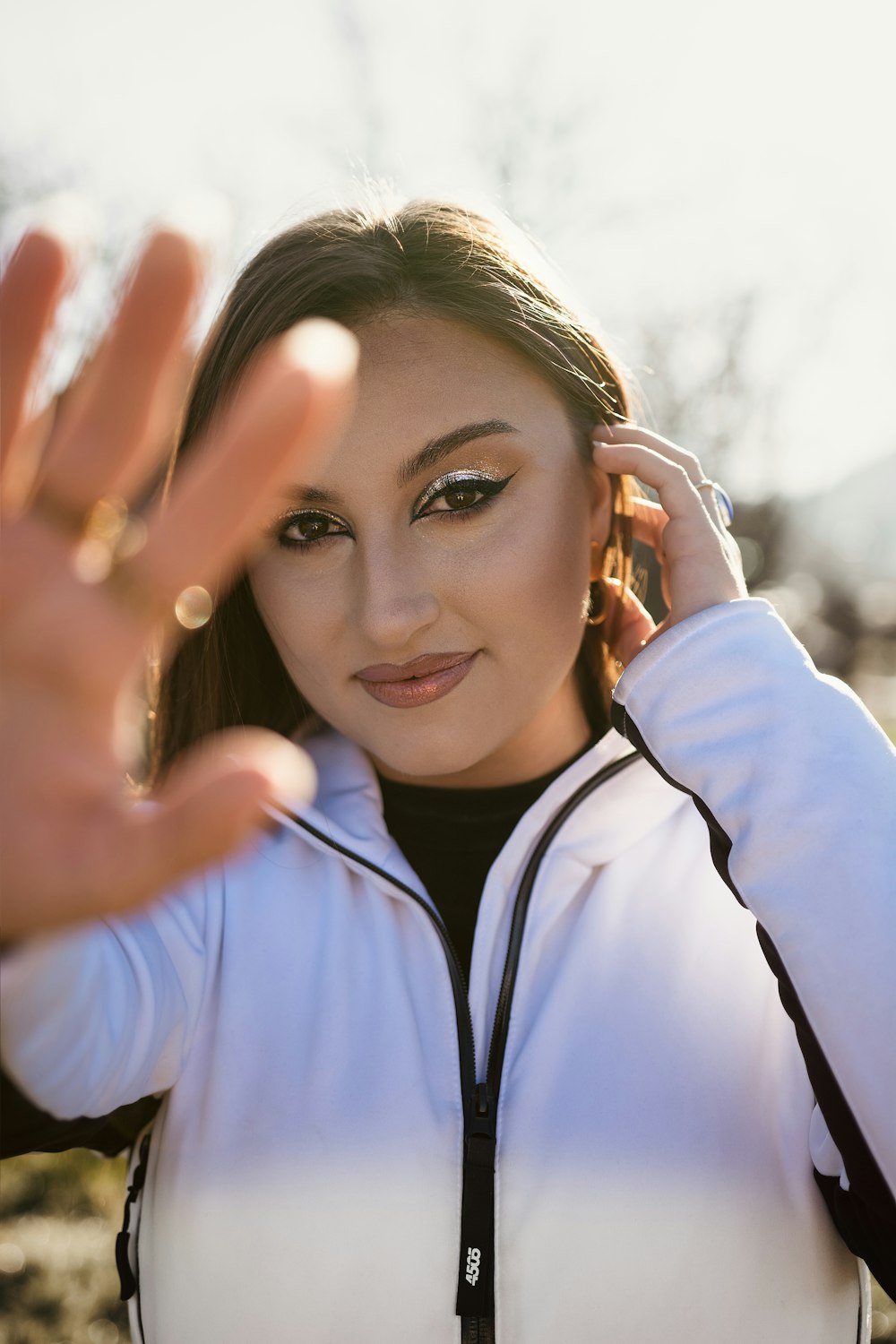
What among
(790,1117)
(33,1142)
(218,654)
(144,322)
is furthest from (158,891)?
(218,654)

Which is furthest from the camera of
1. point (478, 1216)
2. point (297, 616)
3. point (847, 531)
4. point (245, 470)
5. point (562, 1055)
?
point (847, 531)

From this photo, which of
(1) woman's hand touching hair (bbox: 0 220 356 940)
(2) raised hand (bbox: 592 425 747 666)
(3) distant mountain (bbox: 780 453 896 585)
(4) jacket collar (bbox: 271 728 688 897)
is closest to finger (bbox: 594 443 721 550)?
(2) raised hand (bbox: 592 425 747 666)

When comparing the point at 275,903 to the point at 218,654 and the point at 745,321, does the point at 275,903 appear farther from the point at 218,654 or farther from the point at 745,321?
the point at 745,321

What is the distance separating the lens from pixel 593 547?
2.12 metres

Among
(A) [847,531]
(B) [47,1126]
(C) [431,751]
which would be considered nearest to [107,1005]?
(B) [47,1126]

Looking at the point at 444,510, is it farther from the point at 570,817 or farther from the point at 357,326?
the point at 570,817

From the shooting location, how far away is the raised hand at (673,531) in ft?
5.89

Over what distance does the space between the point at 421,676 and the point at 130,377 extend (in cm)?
108

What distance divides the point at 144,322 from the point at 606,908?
132cm

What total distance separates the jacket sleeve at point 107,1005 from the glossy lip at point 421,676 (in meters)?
0.47

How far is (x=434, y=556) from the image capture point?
5.99 feet

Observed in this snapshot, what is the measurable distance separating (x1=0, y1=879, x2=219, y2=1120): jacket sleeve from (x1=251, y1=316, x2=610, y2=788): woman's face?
1.57 ft

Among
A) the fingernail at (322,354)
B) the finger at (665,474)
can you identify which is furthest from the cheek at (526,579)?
the fingernail at (322,354)

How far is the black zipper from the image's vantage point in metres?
1.57
